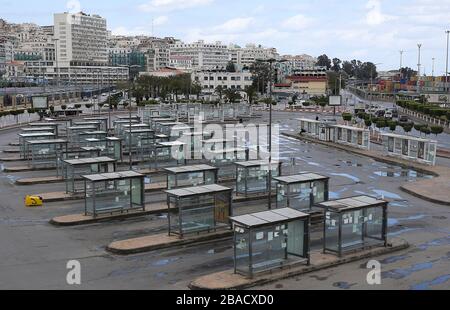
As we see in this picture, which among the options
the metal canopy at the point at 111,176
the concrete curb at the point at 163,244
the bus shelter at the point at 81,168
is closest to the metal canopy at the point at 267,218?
the concrete curb at the point at 163,244

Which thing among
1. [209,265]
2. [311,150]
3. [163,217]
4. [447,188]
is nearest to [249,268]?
[209,265]

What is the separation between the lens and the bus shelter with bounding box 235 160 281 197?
2462 centimetres

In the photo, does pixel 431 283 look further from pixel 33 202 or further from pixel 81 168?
pixel 81 168

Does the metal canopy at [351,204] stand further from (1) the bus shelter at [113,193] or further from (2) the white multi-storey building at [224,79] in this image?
(2) the white multi-storey building at [224,79]

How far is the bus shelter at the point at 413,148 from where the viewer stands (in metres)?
33.6

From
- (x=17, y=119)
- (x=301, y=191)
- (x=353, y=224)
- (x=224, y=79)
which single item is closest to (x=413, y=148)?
(x=301, y=191)

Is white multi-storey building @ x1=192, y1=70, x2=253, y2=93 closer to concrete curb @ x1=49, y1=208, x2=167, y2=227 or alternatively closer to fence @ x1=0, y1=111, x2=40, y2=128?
fence @ x1=0, y1=111, x2=40, y2=128

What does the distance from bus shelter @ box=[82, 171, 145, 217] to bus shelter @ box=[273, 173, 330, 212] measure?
5.30 meters

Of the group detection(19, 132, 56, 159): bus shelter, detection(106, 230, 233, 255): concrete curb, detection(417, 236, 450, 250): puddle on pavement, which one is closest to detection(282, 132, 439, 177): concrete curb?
detection(417, 236, 450, 250): puddle on pavement

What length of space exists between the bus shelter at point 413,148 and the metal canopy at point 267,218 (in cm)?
2055

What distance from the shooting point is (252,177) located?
81.6 feet

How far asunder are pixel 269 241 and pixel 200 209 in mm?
4533

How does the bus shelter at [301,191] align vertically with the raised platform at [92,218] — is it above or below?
above

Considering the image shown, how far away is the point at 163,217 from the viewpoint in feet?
70.3
